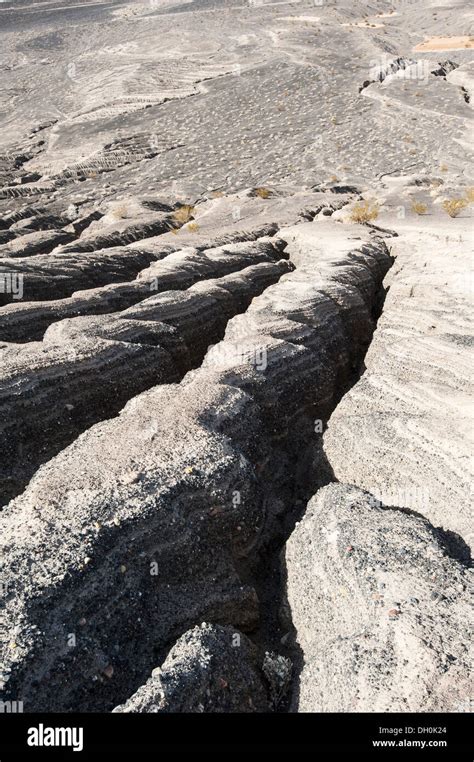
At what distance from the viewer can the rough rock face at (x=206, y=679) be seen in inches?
180

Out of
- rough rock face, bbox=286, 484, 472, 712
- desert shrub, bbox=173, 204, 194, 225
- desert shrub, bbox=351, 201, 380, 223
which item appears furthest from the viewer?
desert shrub, bbox=173, 204, 194, 225

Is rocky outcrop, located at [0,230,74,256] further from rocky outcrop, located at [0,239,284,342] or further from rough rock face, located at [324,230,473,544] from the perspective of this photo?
rough rock face, located at [324,230,473,544]

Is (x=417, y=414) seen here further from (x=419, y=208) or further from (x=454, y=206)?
(x=419, y=208)

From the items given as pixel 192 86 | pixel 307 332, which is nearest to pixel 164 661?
pixel 307 332

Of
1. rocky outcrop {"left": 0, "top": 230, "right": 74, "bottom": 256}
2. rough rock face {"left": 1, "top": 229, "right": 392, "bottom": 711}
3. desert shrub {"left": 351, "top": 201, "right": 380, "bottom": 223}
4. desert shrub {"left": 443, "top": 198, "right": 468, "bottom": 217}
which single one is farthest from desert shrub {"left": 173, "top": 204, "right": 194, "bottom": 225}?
rough rock face {"left": 1, "top": 229, "right": 392, "bottom": 711}

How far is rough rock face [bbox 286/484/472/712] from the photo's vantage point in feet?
14.7

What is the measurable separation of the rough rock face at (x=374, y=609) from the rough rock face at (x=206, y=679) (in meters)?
0.53

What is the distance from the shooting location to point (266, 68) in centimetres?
4206

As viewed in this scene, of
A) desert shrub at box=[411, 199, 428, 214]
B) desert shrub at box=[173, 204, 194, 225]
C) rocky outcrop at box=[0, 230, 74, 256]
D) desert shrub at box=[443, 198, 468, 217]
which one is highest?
desert shrub at box=[443, 198, 468, 217]

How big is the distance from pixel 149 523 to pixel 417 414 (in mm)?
4190

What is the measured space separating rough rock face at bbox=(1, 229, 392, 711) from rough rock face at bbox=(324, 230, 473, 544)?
3.29ft

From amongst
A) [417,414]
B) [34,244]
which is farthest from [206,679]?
[34,244]
